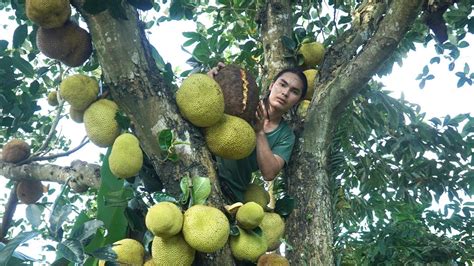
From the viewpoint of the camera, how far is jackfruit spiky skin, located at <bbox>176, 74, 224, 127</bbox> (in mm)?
1575

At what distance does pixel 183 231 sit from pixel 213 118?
1.32 ft

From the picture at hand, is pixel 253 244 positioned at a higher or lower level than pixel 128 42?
lower

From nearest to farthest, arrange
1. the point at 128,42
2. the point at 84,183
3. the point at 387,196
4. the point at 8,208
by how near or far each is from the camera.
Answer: the point at 128,42, the point at 84,183, the point at 8,208, the point at 387,196

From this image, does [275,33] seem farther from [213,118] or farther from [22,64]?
[22,64]

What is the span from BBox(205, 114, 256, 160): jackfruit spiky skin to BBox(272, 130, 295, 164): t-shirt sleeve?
29 cm

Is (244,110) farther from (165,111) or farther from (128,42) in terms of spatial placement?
(128,42)

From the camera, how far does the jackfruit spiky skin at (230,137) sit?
1652 millimetres

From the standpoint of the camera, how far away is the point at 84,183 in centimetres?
221

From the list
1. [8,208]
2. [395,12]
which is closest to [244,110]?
[395,12]

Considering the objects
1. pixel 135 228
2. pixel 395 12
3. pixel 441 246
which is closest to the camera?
pixel 135 228

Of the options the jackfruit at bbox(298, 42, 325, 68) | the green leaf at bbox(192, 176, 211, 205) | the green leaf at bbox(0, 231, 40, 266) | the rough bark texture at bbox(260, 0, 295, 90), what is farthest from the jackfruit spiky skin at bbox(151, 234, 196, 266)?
the jackfruit at bbox(298, 42, 325, 68)

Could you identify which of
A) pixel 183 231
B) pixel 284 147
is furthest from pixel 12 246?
pixel 284 147

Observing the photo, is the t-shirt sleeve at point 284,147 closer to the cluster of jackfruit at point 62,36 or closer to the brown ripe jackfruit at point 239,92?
the brown ripe jackfruit at point 239,92

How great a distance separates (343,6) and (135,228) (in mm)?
2251
